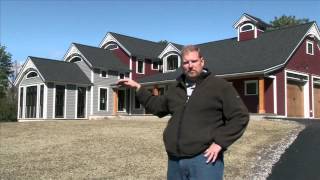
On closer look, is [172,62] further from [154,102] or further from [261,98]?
[154,102]

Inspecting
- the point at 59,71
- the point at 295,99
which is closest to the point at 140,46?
the point at 59,71

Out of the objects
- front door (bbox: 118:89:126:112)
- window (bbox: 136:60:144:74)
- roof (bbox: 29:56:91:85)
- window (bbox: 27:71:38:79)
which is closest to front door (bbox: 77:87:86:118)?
roof (bbox: 29:56:91:85)

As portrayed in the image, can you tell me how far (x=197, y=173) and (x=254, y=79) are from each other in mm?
24615

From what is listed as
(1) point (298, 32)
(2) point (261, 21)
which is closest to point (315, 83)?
(1) point (298, 32)

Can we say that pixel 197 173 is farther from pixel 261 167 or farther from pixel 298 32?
pixel 298 32

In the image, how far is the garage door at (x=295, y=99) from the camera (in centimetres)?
2884

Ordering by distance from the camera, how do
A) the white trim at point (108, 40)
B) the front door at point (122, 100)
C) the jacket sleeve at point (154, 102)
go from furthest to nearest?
the white trim at point (108, 40) < the front door at point (122, 100) < the jacket sleeve at point (154, 102)

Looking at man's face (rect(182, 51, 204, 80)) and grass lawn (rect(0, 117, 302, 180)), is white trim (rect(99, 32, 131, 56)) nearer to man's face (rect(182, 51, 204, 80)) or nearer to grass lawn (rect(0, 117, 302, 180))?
grass lawn (rect(0, 117, 302, 180))

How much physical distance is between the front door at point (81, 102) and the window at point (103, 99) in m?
1.40

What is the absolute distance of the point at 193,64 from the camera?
4.05m

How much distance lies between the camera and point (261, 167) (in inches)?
423

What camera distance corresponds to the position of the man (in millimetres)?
3926

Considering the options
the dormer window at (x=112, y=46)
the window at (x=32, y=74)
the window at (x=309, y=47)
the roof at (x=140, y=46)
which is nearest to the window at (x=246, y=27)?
the window at (x=309, y=47)

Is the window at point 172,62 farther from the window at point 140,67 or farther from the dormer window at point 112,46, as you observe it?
the dormer window at point 112,46
